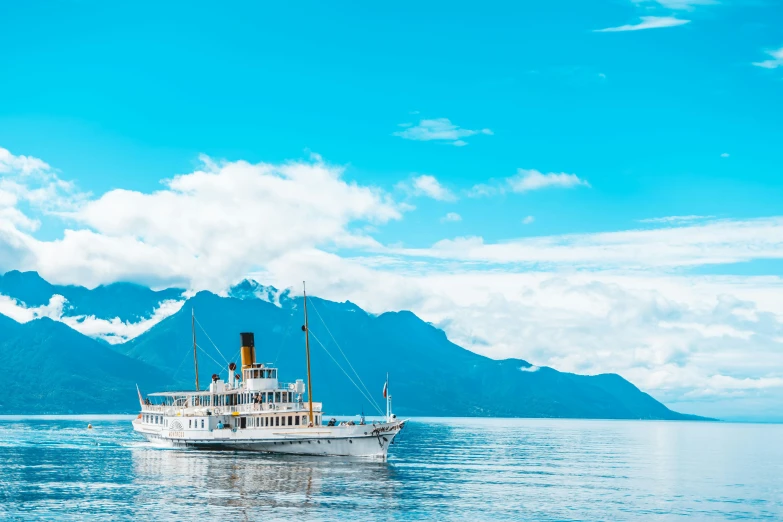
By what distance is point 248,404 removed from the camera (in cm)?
12462

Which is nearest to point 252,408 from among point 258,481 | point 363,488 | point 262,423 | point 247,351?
point 262,423

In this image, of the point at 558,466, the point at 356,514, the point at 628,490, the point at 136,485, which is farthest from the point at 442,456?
the point at 356,514

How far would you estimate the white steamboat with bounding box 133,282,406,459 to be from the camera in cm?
11047

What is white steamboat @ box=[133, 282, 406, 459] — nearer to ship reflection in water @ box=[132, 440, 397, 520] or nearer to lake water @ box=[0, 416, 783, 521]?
ship reflection in water @ box=[132, 440, 397, 520]

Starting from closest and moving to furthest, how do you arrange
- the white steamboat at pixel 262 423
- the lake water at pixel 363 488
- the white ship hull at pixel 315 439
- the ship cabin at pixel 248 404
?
the lake water at pixel 363 488 < the white ship hull at pixel 315 439 < the white steamboat at pixel 262 423 < the ship cabin at pixel 248 404

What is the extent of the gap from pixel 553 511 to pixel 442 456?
66799 mm

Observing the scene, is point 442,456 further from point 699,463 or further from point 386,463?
point 699,463

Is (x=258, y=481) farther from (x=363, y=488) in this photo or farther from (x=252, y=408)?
(x=252, y=408)

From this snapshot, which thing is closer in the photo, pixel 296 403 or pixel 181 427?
pixel 296 403

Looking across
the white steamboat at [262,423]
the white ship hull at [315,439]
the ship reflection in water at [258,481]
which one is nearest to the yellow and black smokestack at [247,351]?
the white steamboat at [262,423]

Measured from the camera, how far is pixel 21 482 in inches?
3524

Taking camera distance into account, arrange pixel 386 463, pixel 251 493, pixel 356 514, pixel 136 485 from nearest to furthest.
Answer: pixel 356 514 → pixel 251 493 → pixel 136 485 → pixel 386 463

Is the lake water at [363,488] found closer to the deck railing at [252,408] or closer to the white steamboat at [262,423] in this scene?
the white steamboat at [262,423]

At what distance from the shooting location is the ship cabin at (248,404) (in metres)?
119
